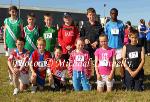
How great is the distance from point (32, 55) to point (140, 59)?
7.73 feet

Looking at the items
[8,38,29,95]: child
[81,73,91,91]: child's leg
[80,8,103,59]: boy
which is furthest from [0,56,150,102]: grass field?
[80,8,103,59]: boy

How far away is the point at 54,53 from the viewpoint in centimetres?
897

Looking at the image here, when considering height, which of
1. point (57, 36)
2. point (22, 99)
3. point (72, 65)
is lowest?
point (22, 99)

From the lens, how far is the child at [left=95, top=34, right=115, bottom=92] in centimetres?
810

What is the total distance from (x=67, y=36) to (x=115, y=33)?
116cm

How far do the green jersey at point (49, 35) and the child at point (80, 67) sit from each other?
0.95 meters

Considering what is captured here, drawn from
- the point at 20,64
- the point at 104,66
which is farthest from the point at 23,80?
the point at 104,66

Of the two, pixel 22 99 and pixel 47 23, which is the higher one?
pixel 47 23

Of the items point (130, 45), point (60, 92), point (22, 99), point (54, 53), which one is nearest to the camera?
point (22, 99)

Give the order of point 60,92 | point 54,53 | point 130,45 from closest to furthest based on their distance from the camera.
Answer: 1. point 60,92
2. point 130,45
3. point 54,53

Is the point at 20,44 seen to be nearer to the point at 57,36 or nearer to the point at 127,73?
the point at 57,36

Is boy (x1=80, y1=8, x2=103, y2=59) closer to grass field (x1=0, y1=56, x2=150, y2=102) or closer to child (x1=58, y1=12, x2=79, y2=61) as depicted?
child (x1=58, y1=12, x2=79, y2=61)

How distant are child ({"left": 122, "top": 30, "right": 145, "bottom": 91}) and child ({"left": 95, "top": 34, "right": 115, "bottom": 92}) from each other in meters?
0.35

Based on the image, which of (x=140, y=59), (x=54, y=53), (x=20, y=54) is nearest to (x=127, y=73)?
(x=140, y=59)
